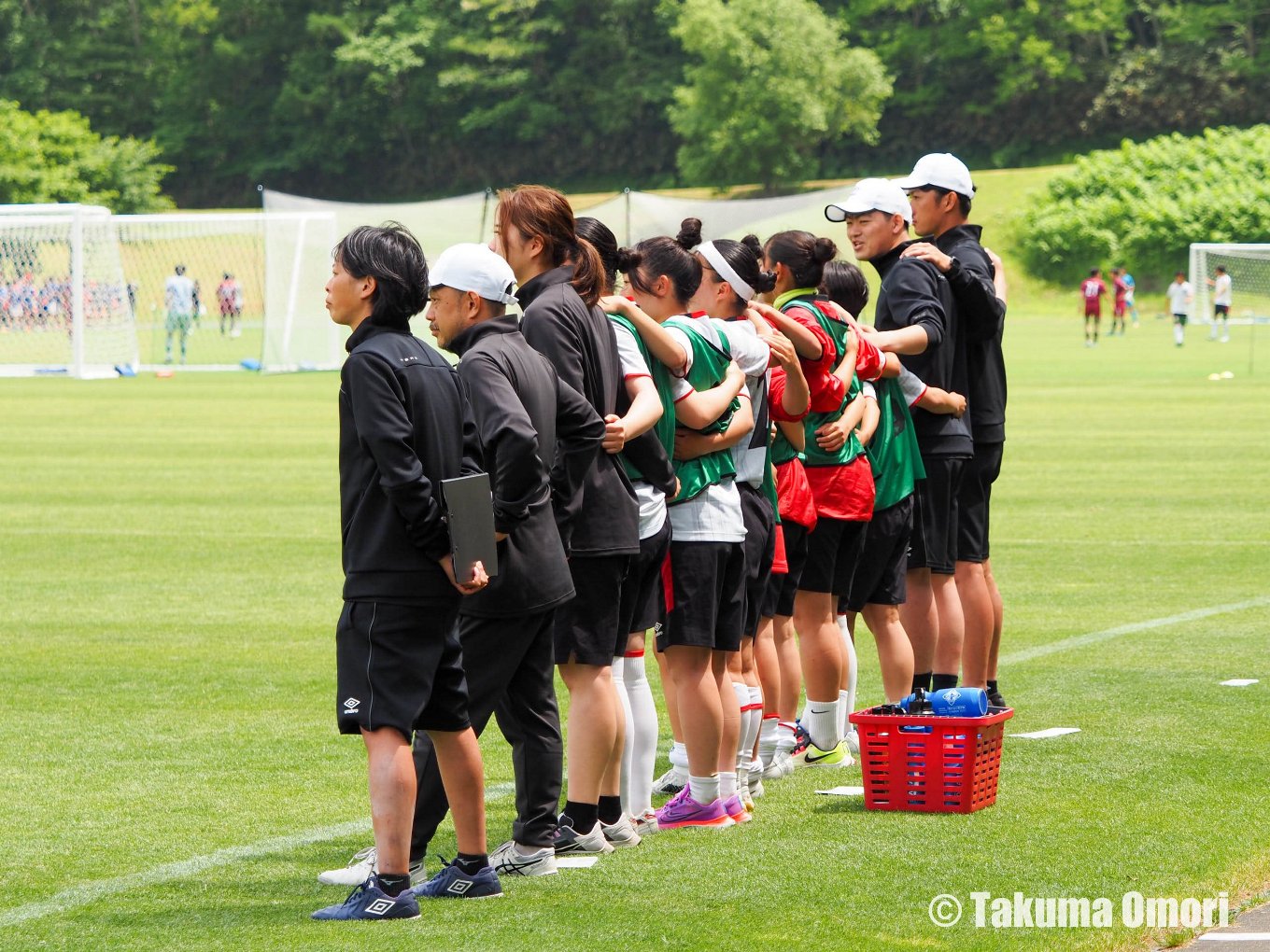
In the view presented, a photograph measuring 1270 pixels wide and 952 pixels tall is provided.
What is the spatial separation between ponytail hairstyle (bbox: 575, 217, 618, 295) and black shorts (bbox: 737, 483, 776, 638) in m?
0.84

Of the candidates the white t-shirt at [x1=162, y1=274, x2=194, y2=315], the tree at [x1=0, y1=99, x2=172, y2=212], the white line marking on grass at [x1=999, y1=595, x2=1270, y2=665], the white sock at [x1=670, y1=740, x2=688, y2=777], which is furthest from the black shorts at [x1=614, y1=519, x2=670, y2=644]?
the tree at [x1=0, y1=99, x2=172, y2=212]

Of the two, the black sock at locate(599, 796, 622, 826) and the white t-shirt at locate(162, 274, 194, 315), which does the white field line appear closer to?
the black sock at locate(599, 796, 622, 826)

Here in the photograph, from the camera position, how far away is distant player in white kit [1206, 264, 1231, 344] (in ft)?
146

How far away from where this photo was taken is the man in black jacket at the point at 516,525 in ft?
15.6

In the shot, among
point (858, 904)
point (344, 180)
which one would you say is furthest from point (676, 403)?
point (344, 180)

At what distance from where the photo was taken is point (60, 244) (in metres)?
32.1

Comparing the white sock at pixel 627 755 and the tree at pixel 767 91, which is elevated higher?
the tree at pixel 767 91

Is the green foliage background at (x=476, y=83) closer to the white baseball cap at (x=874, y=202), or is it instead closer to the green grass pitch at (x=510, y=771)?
the green grass pitch at (x=510, y=771)

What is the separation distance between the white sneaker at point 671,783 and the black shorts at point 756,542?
634mm

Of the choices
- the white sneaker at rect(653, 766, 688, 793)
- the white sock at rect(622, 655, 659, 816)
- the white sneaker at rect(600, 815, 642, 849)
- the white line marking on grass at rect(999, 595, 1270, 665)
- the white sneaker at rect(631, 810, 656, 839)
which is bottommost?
the white line marking on grass at rect(999, 595, 1270, 665)

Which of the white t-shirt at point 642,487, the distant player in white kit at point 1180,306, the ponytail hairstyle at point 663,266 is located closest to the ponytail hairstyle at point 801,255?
the ponytail hairstyle at point 663,266

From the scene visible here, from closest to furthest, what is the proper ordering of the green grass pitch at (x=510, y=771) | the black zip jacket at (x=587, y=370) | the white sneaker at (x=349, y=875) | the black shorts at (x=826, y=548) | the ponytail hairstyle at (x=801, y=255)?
the green grass pitch at (x=510, y=771), the white sneaker at (x=349, y=875), the black zip jacket at (x=587, y=370), the ponytail hairstyle at (x=801, y=255), the black shorts at (x=826, y=548)

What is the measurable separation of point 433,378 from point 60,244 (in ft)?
97.0

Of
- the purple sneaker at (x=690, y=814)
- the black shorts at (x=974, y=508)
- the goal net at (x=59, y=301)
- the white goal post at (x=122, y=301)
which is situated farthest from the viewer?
the goal net at (x=59, y=301)
